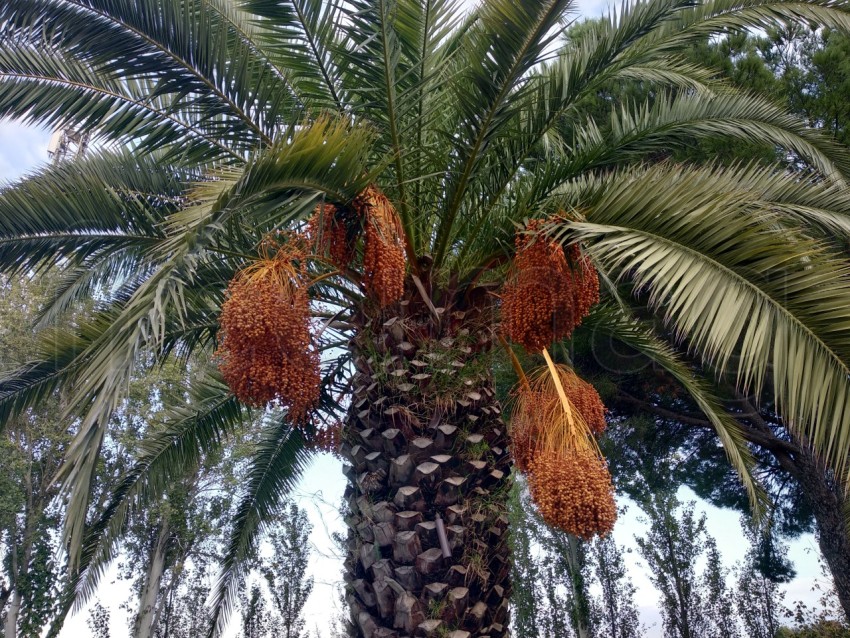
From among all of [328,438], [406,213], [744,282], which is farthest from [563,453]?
[406,213]

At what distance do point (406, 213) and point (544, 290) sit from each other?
112 centimetres

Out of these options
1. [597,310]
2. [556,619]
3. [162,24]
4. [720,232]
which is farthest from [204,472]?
[720,232]

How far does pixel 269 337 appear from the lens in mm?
3623

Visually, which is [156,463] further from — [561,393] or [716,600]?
[716,600]

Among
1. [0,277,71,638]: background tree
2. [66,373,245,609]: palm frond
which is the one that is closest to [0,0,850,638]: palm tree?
[66,373,245,609]: palm frond

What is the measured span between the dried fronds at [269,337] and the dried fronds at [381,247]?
1.25 feet

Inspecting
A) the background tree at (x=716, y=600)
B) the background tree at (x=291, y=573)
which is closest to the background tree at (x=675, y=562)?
the background tree at (x=716, y=600)

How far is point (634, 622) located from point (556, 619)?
162cm

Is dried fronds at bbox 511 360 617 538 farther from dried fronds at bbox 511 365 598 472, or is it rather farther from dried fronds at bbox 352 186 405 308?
dried fronds at bbox 352 186 405 308

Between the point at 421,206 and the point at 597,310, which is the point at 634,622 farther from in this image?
the point at 421,206

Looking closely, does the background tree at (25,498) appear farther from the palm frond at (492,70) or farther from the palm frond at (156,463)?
the palm frond at (492,70)

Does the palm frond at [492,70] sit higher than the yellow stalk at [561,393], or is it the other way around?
the palm frond at [492,70]

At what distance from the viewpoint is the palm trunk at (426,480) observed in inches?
159

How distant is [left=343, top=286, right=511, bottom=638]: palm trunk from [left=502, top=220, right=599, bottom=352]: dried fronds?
52cm
